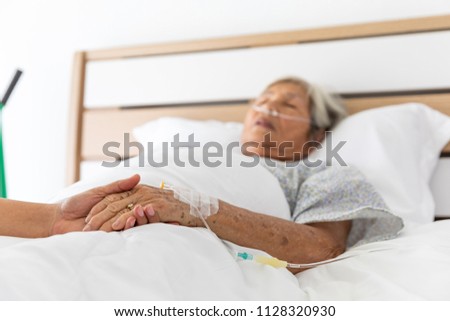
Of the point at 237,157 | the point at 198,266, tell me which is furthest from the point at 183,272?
the point at 237,157

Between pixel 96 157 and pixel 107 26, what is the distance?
1.97 ft

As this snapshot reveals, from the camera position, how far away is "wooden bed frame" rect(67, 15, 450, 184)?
185cm

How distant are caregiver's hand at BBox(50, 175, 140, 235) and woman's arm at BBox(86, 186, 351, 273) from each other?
2 cm

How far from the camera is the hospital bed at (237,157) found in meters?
0.79

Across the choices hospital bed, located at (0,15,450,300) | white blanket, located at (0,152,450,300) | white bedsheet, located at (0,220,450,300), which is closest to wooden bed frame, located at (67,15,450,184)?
hospital bed, located at (0,15,450,300)

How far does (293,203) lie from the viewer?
1.46 metres

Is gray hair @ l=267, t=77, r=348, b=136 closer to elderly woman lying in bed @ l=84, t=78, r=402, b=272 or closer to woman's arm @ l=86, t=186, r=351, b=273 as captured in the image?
elderly woman lying in bed @ l=84, t=78, r=402, b=272

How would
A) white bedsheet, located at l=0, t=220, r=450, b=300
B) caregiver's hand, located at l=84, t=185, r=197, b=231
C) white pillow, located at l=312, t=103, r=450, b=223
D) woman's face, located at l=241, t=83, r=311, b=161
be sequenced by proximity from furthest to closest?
woman's face, located at l=241, t=83, r=311, b=161 < white pillow, located at l=312, t=103, r=450, b=223 < caregiver's hand, located at l=84, t=185, r=197, b=231 < white bedsheet, located at l=0, t=220, r=450, b=300

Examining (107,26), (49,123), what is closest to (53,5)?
(107,26)

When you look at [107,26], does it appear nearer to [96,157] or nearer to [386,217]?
[96,157]

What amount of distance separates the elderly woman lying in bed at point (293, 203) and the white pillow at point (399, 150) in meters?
0.12

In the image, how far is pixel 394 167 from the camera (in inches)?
63.6

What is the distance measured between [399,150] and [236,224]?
0.77 m

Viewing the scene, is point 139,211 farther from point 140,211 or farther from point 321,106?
point 321,106
